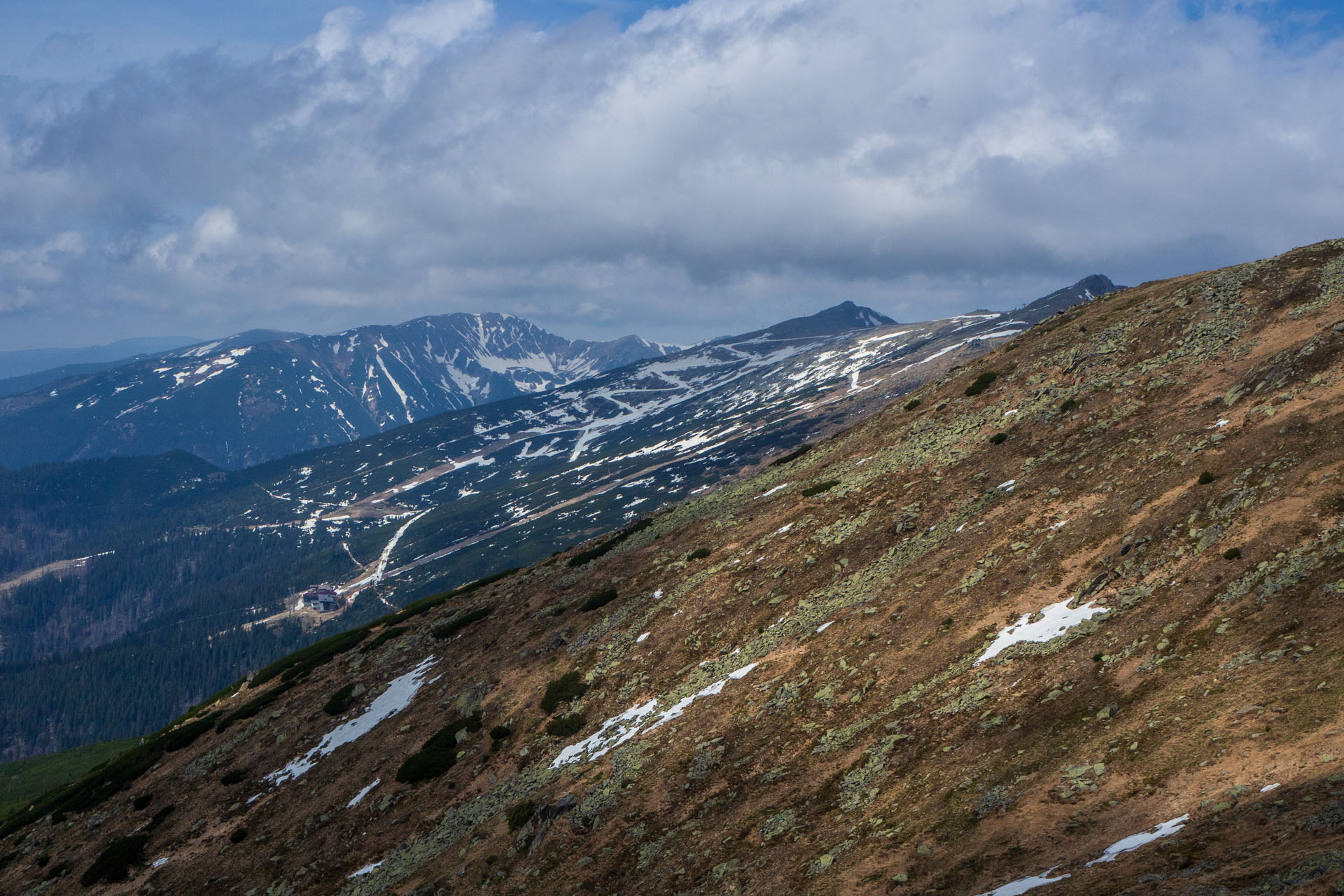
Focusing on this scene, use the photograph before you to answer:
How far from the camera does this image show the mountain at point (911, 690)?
858 inches

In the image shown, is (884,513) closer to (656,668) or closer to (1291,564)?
(656,668)

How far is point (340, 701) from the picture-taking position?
58.1 metres

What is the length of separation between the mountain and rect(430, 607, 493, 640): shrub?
401 mm

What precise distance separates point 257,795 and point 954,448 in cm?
5169

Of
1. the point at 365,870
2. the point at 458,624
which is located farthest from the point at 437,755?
the point at 458,624

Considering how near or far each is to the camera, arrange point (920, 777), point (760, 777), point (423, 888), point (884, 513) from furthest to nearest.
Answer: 1. point (884, 513)
2. point (423, 888)
3. point (760, 777)
4. point (920, 777)

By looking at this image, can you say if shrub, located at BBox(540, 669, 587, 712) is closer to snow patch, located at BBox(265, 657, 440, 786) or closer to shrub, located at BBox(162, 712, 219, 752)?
snow patch, located at BBox(265, 657, 440, 786)

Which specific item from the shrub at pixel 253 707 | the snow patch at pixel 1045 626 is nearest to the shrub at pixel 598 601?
the snow patch at pixel 1045 626

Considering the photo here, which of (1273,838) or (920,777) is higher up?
(1273,838)

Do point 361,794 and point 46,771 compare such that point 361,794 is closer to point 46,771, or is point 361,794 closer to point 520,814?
point 520,814

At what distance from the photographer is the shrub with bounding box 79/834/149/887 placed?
155ft

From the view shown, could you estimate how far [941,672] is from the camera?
105 feet

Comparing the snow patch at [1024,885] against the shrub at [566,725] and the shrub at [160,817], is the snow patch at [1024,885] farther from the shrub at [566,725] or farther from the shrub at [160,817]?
the shrub at [160,817]

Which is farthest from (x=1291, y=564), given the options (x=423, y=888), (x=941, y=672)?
(x=423, y=888)
